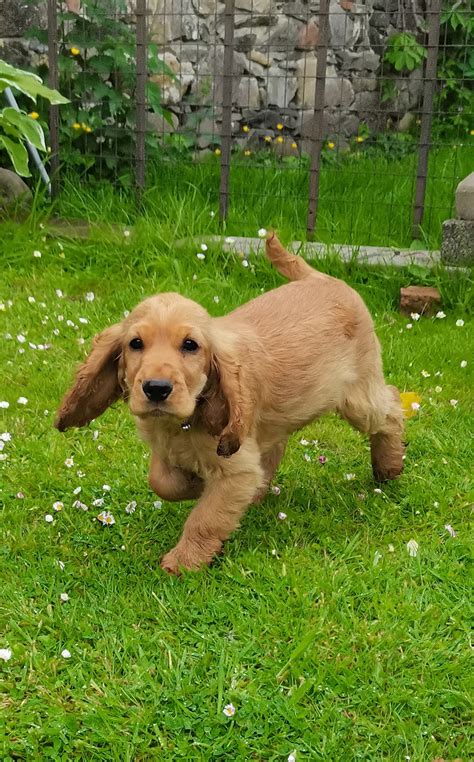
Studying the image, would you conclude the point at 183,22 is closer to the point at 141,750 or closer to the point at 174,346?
the point at 174,346

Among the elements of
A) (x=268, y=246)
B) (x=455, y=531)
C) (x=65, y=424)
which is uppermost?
(x=268, y=246)

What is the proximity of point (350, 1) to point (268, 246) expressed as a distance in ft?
20.5

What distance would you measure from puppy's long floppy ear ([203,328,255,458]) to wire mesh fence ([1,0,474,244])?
10.6 feet

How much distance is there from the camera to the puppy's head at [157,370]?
252 cm

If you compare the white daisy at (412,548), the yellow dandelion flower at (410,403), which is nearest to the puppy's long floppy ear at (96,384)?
the white daisy at (412,548)

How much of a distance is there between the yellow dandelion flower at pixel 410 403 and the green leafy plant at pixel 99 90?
309 cm

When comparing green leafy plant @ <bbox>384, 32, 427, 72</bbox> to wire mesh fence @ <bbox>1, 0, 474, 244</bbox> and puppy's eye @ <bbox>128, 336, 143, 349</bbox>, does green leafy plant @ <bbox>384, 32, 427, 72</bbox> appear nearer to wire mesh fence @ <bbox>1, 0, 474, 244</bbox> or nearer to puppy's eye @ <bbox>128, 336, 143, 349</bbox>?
wire mesh fence @ <bbox>1, 0, 474, 244</bbox>

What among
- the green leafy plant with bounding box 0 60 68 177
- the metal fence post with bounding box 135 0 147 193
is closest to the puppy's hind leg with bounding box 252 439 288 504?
the green leafy plant with bounding box 0 60 68 177

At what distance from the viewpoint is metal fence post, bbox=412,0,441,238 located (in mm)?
5730

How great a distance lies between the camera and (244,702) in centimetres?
230

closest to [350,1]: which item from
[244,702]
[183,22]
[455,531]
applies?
[183,22]

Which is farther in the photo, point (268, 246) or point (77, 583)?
point (268, 246)

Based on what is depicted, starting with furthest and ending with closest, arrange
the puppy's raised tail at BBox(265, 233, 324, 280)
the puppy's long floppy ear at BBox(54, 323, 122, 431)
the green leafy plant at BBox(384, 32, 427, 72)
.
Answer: the green leafy plant at BBox(384, 32, 427, 72) → the puppy's raised tail at BBox(265, 233, 324, 280) → the puppy's long floppy ear at BBox(54, 323, 122, 431)

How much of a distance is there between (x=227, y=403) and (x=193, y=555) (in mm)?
500
